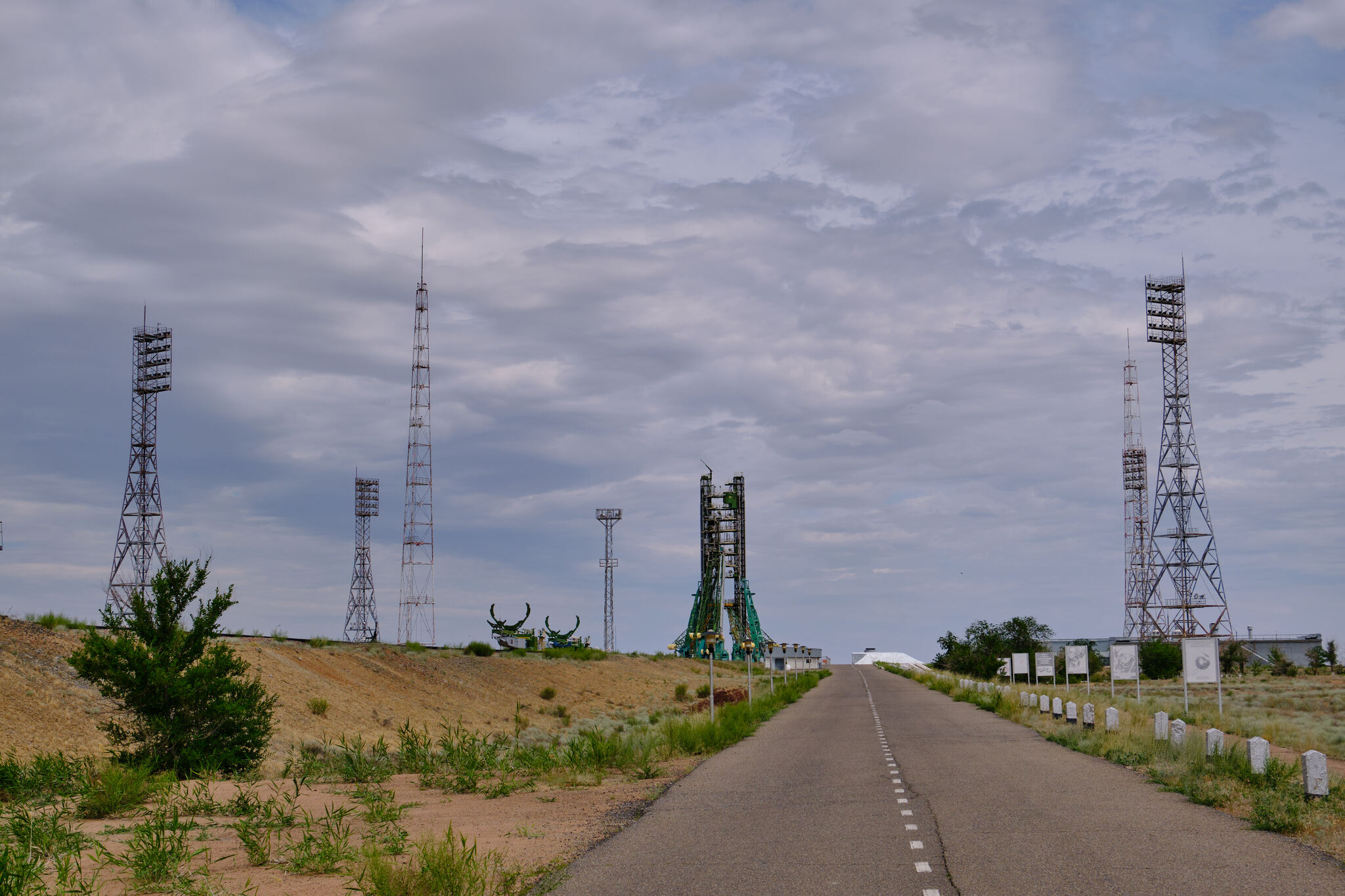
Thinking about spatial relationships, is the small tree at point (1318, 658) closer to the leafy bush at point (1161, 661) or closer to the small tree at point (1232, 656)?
the small tree at point (1232, 656)

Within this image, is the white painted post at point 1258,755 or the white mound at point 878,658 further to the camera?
the white mound at point 878,658

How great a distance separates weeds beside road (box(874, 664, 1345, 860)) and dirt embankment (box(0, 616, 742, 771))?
41.5 feet

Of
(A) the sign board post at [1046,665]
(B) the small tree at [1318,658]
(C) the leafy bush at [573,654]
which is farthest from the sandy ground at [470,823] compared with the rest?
(B) the small tree at [1318,658]

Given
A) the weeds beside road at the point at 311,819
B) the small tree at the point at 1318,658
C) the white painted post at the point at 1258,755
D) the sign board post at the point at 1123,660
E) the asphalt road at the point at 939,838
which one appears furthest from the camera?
the small tree at the point at 1318,658

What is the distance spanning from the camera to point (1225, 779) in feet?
52.1

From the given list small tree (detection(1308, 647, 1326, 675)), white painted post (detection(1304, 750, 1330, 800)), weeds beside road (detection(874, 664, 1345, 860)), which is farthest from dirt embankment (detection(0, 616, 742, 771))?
small tree (detection(1308, 647, 1326, 675))

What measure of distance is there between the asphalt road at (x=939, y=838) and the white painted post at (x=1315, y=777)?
1.32m

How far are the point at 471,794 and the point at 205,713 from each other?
4854mm

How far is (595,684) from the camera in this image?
180ft

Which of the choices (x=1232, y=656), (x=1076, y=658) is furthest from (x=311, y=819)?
(x=1232, y=656)

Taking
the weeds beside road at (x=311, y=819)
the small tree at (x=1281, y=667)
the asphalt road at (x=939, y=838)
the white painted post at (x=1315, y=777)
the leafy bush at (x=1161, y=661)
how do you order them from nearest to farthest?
the asphalt road at (x=939, y=838) → the weeds beside road at (x=311, y=819) → the white painted post at (x=1315, y=777) → the small tree at (x=1281, y=667) → the leafy bush at (x=1161, y=661)

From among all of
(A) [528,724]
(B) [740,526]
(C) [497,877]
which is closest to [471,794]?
(C) [497,877]

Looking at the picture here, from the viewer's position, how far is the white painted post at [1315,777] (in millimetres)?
13820

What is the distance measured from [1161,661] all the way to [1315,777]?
75816 mm
